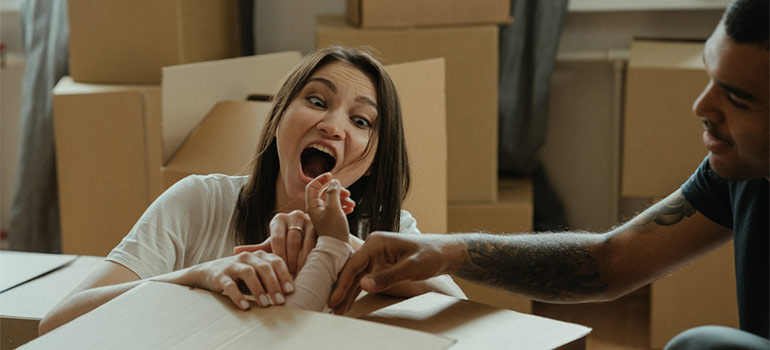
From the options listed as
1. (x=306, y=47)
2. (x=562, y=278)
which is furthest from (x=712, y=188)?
(x=306, y=47)

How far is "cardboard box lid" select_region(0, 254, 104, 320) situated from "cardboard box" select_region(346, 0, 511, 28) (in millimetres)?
986

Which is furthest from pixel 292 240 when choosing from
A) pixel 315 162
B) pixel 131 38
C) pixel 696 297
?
pixel 696 297

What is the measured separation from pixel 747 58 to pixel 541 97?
161cm

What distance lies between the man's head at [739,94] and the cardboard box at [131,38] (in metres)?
1.60

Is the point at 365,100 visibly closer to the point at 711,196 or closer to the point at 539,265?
the point at 539,265

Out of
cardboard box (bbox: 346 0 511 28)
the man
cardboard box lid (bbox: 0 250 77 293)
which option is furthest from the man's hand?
cardboard box (bbox: 346 0 511 28)

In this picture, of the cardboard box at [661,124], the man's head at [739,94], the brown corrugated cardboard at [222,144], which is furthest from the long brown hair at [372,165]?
the cardboard box at [661,124]

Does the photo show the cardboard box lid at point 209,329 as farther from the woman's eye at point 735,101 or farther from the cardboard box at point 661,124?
the cardboard box at point 661,124

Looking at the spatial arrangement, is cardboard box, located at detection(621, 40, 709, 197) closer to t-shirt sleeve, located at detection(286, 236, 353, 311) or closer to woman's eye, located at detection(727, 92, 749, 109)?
woman's eye, located at detection(727, 92, 749, 109)

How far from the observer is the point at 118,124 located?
2158mm

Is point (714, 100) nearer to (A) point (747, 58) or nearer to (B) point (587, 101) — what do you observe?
(A) point (747, 58)

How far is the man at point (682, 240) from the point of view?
916 mm

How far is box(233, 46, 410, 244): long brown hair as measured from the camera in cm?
143

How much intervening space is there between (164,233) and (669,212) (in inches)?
30.0
